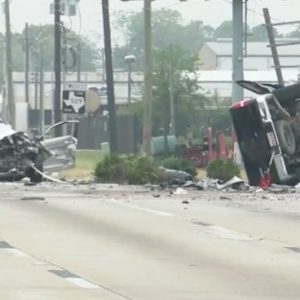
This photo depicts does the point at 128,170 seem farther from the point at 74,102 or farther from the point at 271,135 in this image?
the point at 74,102

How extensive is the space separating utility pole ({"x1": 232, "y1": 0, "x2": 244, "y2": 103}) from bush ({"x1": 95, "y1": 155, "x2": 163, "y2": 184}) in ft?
32.9

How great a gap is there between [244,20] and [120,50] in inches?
4391

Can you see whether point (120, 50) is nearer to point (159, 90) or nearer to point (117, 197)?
point (159, 90)

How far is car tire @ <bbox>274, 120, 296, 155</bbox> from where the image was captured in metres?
31.4

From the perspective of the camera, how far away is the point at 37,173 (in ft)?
109

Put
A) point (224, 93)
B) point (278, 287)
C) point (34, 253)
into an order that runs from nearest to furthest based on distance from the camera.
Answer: point (278, 287)
point (34, 253)
point (224, 93)

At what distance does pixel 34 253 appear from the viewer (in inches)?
630

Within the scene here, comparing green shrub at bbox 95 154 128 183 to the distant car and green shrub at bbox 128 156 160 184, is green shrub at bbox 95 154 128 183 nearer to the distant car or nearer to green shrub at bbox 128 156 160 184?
green shrub at bbox 128 156 160 184

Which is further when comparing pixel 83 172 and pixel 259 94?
pixel 83 172

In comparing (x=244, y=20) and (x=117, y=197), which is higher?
(x=244, y=20)

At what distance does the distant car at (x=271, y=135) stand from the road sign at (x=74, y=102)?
957 cm

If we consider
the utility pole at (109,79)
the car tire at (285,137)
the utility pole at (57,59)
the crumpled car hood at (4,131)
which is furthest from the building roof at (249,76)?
the car tire at (285,137)

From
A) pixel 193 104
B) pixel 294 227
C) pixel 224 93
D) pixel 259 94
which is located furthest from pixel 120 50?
pixel 294 227

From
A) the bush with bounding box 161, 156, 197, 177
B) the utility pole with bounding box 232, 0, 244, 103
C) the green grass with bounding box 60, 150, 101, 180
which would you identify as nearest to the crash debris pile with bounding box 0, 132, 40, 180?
the green grass with bounding box 60, 150, 101, 180
